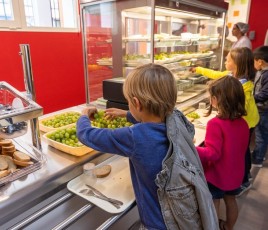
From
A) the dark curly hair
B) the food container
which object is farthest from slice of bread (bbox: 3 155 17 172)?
the food container

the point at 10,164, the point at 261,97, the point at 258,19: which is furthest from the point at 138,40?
the point at 258,19

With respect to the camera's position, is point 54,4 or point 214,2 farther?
point 54,4

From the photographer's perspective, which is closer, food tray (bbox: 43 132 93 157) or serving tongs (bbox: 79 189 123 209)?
serving tongs (bbox: 79 189 123 209)

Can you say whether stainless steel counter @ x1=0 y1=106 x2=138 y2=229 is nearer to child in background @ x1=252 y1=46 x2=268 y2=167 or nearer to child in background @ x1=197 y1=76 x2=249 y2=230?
child in background @ x1=197 y1=76 x2=249 y2=230

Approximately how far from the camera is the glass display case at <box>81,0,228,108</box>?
75.0 inches

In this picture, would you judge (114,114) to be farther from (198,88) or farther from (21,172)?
(198,88)

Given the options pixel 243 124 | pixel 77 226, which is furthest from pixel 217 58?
pixel 77 226

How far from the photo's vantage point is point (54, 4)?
3.57 m

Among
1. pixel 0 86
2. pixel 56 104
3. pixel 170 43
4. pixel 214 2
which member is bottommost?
pixel 56 104

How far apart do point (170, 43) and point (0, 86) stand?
5.46 feet

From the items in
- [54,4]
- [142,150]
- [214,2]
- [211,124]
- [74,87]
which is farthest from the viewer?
[74,87]

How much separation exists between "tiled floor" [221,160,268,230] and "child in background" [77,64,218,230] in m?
1.25

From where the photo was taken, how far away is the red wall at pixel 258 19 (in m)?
4.47

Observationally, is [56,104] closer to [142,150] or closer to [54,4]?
[54,4]
